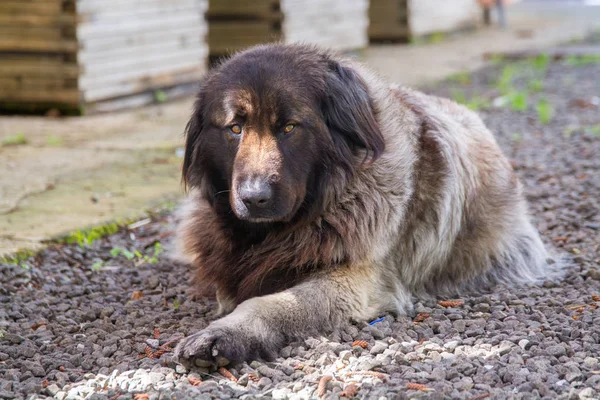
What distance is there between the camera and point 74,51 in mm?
8578

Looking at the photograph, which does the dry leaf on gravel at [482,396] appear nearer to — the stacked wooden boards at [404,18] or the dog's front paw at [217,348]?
the dog's front paw at [217,348]

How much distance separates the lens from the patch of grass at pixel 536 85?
10620mm

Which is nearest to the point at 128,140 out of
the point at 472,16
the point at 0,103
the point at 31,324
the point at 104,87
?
the point at 104,87

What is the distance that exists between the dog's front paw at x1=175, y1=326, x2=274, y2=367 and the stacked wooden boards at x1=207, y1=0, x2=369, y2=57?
8.60 meters

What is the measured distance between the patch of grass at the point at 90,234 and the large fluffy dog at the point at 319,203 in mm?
923

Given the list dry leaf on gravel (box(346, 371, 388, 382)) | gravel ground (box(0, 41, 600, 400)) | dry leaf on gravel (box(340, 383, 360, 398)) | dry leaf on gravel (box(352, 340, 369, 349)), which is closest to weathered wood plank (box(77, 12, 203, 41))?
gravel ground (box(0, 41, 600, 400))

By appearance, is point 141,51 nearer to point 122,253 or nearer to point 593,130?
point 122,253

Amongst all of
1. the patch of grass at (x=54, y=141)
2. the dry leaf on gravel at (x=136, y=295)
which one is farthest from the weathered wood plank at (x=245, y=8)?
the dry leaf on gravel at (x=136, y=295)

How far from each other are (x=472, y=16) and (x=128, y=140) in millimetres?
13473

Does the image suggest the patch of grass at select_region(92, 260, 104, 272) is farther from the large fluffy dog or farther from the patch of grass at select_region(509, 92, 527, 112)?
the patch of grass at select_region(509, 92, 527, 112)

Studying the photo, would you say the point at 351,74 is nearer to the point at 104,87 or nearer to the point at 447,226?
the point at 447,226

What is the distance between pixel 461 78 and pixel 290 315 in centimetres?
861

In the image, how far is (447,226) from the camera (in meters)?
4.30

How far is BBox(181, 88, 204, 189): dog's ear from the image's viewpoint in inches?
164
